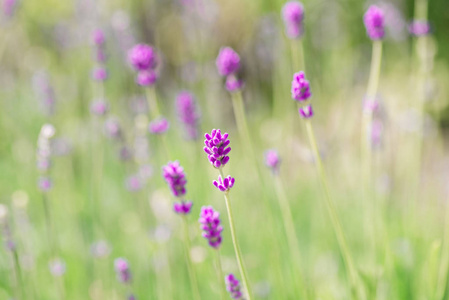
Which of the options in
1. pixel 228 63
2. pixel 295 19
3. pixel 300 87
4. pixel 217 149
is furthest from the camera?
pixel 295 19

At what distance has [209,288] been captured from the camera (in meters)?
2.57

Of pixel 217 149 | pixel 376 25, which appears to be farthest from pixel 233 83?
pixel 217 149

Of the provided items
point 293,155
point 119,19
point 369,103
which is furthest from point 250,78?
point 369,103

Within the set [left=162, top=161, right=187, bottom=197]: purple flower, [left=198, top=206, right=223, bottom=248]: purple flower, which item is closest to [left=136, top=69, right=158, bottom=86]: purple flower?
[left=162, top=161, right=187, bottom=197]: purple flower

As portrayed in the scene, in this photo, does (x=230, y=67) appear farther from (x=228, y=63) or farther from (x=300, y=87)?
(x=300, y=87)

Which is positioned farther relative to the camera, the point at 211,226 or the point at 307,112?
the point at 307,112

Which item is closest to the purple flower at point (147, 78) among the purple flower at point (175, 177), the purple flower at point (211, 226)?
the purple flower at point (175, 177)

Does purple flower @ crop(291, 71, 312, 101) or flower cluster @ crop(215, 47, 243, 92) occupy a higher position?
flower cluster @ crop(215, 47, 243, 92)

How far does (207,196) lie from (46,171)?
166 centimetres

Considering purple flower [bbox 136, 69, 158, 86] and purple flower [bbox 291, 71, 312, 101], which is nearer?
purple flower [bbox 291, 71, 312, 101]

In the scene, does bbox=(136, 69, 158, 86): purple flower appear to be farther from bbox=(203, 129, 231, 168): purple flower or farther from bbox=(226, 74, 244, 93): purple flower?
bbox=(203, 129, 231, 168): purple flower

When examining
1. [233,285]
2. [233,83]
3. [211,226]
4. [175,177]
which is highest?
[233,83]

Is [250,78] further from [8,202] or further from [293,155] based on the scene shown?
[8,202]

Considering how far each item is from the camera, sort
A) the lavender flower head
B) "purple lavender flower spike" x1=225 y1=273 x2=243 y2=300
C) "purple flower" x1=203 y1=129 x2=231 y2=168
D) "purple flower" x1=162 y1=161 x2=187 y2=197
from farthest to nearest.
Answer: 1. the lavender flower head
2. "purple lavender flower spike" x1=225 y1=273 x2=243 y2=300
3. "purple flower" x1=162 y1=161 x2=187 y2=197
4. "purple flower" x1=203 y1=129 x2=231 y2=168
